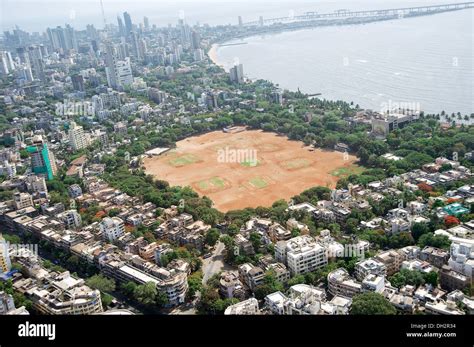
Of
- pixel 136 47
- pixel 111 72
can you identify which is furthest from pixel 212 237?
pixel 136 47

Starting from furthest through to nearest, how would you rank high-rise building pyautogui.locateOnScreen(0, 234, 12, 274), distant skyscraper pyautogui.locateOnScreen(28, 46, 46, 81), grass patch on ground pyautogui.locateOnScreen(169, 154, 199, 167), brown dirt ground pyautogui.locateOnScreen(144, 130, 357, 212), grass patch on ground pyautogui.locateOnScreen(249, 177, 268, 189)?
1. distant skyscraper pyautogui.locateOnScreen(28, 46, 46, 81)
2. grass patch on ground pyautogui.locateOnScreen(169, 154, 199, 167)
3. grass patch on ground pyautogui.locateOnScreen(249, 177, 268, 189)
4. brown dirt ground pyautogui.locateOnScreen(144, 130, 357, 212)
5. high-rise building pyautogui.locateOnScreen(0, 234, 12, 274)

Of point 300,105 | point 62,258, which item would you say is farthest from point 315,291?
point 300,105

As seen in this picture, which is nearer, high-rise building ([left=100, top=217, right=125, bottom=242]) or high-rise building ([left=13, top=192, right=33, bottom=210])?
high-rise building ([left=100, top=217, right=125, bottom=242])

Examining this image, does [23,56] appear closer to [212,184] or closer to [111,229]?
[212,184]

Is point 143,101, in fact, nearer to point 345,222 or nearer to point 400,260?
point 345,222

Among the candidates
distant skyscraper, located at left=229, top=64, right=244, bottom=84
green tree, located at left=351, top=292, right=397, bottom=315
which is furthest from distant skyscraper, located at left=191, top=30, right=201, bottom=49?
green tree, located at left=351, top=292, right=397, bottom=315

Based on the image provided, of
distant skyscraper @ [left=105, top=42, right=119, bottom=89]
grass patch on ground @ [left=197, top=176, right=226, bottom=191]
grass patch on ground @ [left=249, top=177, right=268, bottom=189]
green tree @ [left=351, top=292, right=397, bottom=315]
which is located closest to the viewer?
green tree @ [left=351, top=292, right=397, bottom=315]

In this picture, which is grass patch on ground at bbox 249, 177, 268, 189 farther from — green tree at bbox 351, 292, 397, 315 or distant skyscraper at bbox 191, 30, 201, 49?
distant skyscraper at bbox 191, 30, 201, 49
